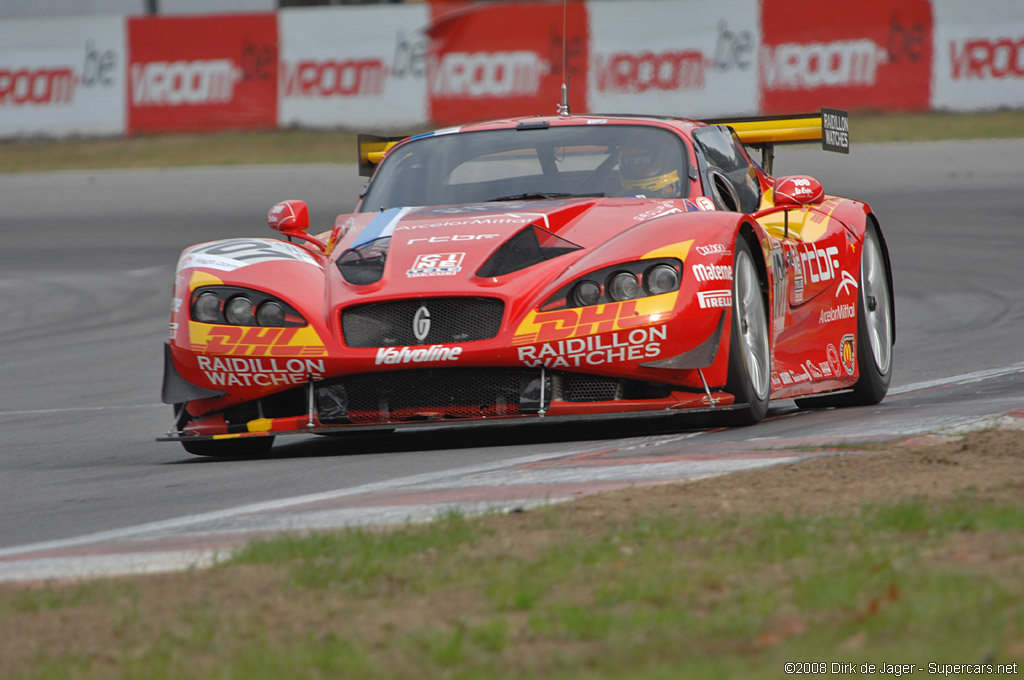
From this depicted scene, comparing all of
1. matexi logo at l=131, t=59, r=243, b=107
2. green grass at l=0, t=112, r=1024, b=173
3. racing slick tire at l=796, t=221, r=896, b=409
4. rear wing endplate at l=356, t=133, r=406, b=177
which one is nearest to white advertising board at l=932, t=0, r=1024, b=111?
green grass at l=0, t=112, r=1024, b=173

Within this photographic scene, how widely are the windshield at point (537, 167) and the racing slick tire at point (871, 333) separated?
50.6 inches

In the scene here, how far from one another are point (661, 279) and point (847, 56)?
1594cm

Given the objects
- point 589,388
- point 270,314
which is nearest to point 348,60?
point 270,314

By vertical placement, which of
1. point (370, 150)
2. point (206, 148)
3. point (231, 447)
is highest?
point (370, 150)

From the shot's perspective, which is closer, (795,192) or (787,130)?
(795,192)

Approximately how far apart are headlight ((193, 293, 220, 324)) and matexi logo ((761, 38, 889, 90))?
15902mm

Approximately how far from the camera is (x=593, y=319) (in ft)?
18.1

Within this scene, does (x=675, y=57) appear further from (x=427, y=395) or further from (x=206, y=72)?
(x=427, y=395)

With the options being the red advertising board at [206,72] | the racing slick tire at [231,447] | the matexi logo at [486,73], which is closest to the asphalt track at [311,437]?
the racing slick tire at [231,447]

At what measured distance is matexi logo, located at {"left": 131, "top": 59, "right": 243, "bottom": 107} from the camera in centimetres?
2306

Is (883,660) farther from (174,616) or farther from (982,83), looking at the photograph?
(982,83)

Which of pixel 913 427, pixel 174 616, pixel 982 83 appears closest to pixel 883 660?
pixel 174 616

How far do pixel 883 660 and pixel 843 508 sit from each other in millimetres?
1279

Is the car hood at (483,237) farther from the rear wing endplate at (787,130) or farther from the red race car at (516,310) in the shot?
the rear wing endplate at (787,130)
